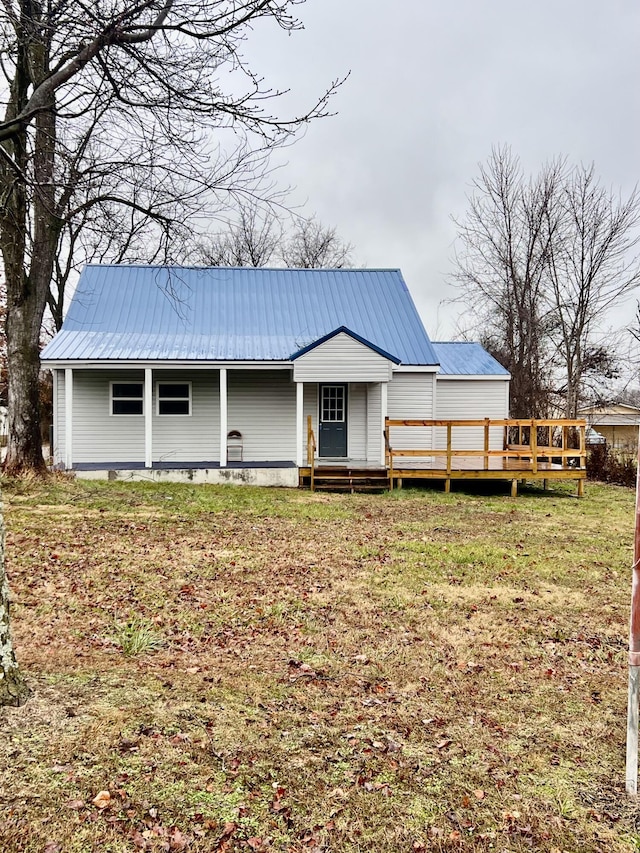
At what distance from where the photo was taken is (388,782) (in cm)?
311

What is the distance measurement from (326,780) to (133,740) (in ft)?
3.59

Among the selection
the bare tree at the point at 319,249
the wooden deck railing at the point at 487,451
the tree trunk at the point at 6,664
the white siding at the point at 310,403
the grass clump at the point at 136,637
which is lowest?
the grass clump at the point at 136,637

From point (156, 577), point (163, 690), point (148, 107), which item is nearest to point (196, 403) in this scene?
point (156, 577)

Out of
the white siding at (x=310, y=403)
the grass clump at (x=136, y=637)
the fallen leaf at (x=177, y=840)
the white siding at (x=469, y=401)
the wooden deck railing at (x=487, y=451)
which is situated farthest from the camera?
the white siding at (x=469, y=401)

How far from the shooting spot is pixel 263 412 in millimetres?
16297

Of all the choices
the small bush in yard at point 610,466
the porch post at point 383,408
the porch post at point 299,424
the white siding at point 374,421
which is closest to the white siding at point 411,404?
the white siding at point 374,421

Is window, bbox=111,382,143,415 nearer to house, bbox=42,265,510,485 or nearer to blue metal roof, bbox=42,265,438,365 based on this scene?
house, bbox=42,265,510,485

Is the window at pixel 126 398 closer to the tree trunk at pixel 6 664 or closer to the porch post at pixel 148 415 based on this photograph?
the porch post at pixel 148 415

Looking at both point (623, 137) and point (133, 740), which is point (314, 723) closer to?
point (133, 740)

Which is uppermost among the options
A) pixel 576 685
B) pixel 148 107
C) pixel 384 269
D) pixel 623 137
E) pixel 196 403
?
pixel 384 269

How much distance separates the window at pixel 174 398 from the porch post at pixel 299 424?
10.6 ft

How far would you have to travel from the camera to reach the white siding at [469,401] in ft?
58.7

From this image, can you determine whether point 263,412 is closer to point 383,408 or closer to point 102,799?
point 383,408

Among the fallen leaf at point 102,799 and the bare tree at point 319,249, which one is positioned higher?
the bare tree at point 319,249
